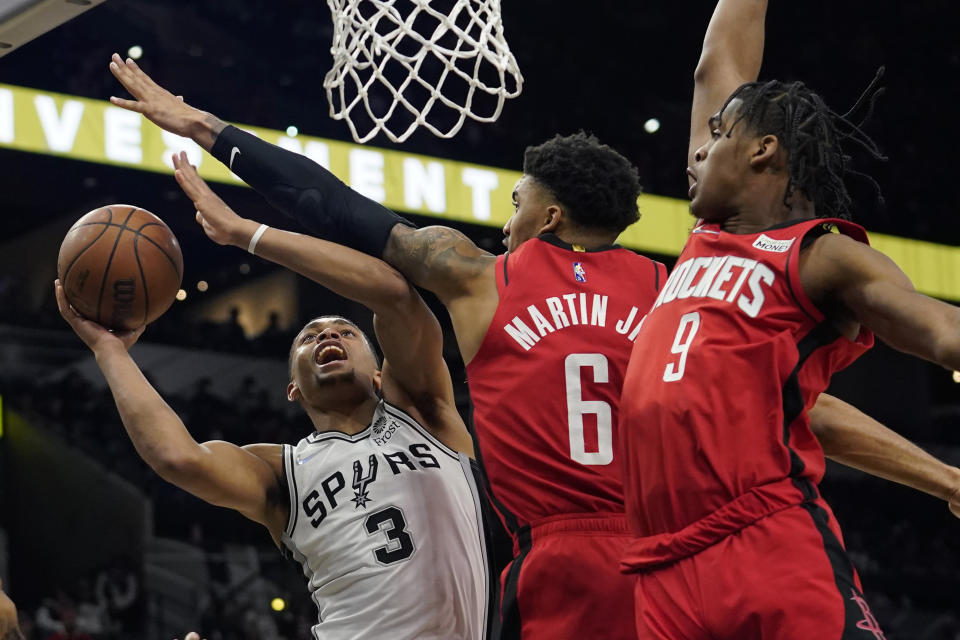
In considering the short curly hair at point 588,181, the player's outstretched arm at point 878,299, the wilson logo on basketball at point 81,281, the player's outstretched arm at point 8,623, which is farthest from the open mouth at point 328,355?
the player's outstretched arm at point 878,299

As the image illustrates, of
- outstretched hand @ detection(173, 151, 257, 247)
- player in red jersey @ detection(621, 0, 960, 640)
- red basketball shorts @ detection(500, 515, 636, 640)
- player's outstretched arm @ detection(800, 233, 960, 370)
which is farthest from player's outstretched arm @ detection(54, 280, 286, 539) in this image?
player's outstretched arm @ detection(800, 233, 960, 370)

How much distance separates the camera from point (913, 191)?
13.6 meters

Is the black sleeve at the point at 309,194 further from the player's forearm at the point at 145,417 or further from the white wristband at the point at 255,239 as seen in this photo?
the player's forearm at the point at 145,417

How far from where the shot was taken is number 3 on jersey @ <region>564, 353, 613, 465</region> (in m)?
2.79

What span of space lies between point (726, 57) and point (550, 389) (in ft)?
3.19

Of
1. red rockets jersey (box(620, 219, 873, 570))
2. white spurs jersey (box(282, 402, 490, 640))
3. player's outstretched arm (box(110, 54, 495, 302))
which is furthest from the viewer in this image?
white spurs jersey (box(282, 402, 490, 640))

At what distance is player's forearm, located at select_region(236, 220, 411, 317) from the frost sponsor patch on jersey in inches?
38.1

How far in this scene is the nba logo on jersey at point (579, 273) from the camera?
2.92 m

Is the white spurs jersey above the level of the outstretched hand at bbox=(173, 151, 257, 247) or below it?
Answer: below

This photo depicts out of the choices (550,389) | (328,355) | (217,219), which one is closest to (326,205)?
(217,219)

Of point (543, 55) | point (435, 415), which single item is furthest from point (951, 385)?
point (435, 415)

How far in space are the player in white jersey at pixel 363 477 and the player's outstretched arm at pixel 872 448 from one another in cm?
106

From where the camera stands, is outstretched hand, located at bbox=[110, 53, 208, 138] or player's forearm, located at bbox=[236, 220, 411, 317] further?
outstretched hand, located at bbox=[110, 53, 208, 138]

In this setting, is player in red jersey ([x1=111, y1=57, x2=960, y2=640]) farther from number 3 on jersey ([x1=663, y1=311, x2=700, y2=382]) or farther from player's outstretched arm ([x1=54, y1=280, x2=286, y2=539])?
player's outstretched arm ([x1=54, y1=280, x2=286, y2=539])
